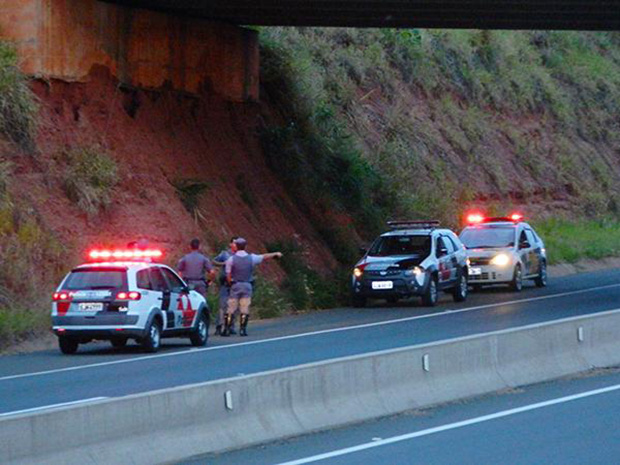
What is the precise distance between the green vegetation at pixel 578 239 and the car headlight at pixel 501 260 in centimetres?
885

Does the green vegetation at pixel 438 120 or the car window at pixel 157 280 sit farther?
the green vegetation at pixel 438 120

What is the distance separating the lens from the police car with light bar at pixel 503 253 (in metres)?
36.6

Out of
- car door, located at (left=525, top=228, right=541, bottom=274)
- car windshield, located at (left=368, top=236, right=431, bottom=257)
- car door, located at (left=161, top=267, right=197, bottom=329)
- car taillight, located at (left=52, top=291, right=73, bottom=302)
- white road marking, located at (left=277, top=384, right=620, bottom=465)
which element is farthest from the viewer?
car door, located at (left=525, top=228, right=541, bottom=274)

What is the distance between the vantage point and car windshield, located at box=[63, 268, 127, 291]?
21.8 meters

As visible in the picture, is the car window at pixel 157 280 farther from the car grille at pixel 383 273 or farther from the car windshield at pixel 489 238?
the car windshield at pixel 489 238

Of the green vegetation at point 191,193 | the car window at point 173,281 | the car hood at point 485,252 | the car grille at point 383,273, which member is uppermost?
the green vegetation at point 191,193

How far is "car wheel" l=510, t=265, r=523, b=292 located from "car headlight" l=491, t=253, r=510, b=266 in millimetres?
376

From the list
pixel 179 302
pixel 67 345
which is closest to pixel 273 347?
pixel 179 302

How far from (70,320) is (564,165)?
123 feet

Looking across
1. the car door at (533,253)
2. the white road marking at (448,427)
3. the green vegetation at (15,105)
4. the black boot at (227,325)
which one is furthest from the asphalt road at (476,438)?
the car door at (533,253)

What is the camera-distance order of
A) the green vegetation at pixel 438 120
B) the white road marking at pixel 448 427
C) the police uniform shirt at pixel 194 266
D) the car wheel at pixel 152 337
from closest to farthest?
the white road marking at pixel 448 427 < the car wheel at pixel 152 337 < the police uniform shirt at pixel 194 266 < the green vegetation at pixel 438 120

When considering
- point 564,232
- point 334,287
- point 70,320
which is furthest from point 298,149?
point 70,320

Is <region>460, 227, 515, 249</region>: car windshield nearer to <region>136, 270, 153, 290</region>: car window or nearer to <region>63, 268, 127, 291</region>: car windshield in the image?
<region>136, 270, 153, 290</region>: car window

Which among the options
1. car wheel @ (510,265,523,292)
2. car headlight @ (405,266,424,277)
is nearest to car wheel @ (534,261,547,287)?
car wheel @ (510,265,523,292)
